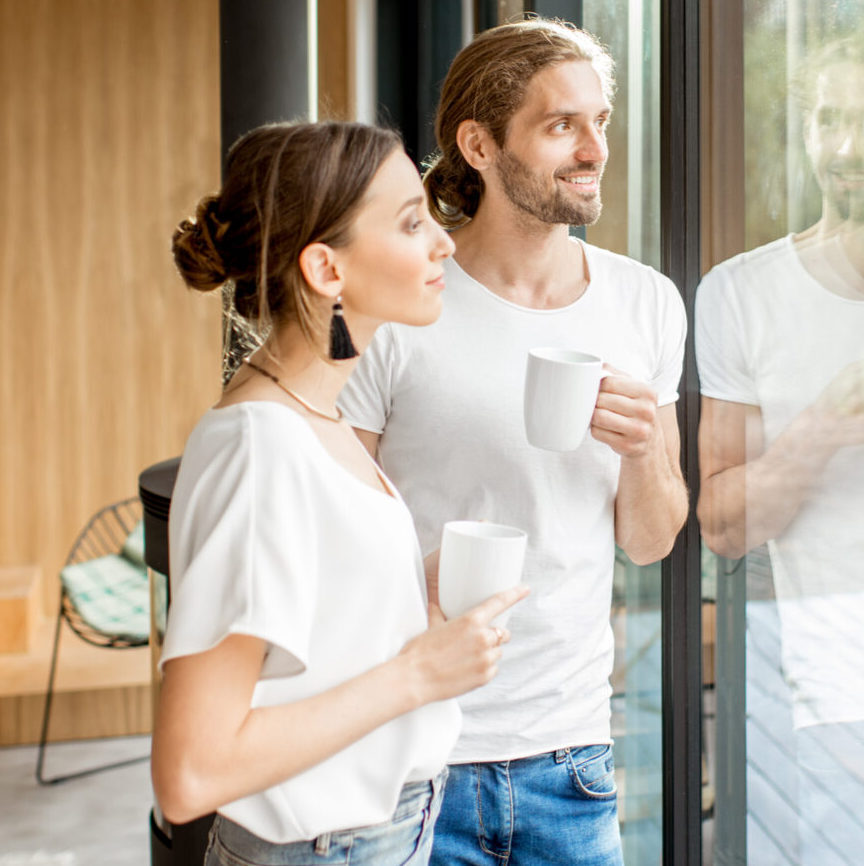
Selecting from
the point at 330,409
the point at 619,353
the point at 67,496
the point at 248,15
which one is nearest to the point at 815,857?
the point at 619,353

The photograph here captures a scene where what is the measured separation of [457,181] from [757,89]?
0.43m

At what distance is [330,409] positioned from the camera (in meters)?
1.09

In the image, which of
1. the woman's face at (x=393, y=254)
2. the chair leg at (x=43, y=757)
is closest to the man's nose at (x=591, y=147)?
the woman's face at (x=393, y=254)

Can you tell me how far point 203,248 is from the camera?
1108 mm

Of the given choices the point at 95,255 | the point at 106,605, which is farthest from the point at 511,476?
the point at 95,255

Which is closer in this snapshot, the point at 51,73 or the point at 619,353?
the point at 619,353

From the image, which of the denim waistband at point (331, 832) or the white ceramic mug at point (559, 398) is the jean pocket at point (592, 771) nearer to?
the denim waistband at point (331, 832)

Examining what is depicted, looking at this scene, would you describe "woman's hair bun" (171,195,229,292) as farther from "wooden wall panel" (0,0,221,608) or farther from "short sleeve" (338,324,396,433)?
"wooden wall panel" (0,0,221,608)

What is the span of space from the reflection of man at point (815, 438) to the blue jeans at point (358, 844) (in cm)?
52

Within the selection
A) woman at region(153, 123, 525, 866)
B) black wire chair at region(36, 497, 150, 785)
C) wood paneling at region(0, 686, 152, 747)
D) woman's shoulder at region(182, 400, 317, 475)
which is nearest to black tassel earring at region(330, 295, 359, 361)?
woman at region(153, 123, 525, 866)

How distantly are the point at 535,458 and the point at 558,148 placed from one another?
40 cm

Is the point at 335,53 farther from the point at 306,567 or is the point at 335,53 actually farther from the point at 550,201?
the point at 306,567

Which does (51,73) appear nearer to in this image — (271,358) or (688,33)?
(688,33)

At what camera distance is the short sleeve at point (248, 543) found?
88cm
